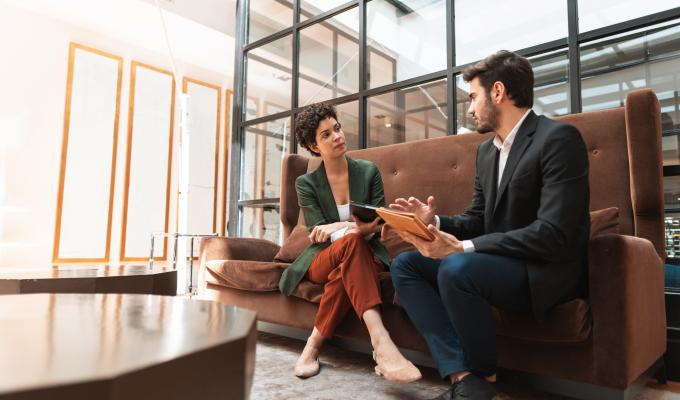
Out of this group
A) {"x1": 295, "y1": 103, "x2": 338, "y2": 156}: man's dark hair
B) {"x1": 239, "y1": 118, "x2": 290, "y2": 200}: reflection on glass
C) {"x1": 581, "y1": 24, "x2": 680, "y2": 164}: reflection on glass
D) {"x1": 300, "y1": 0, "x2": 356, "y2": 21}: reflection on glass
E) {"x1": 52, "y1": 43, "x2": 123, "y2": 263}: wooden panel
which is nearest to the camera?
{"x1": 581, "y1": 24, "x2": 680, "y2": 164}: reflection on glass

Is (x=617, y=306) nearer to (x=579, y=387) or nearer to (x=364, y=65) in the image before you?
(x=579, y=387)

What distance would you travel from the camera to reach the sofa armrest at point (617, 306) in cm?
118

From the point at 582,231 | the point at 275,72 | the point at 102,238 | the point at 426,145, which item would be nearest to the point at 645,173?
the point at 582,231

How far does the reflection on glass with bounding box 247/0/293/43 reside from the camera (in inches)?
162

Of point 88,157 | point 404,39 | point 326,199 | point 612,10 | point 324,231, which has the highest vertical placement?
point 404,39

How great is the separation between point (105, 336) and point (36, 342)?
72mm

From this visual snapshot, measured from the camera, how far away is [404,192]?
2297 mm

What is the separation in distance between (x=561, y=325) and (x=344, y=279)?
28.8 inches

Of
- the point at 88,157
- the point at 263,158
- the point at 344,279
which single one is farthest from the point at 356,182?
the point at 88,157

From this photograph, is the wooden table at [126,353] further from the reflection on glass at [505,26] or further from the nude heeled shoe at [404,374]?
the reflection on glass at [505,26]

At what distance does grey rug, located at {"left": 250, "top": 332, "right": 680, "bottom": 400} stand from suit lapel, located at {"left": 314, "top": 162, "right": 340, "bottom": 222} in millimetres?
626

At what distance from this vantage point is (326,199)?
2086 millimetres

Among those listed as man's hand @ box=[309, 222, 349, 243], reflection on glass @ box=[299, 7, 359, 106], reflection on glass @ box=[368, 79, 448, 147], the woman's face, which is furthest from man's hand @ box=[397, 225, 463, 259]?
reflection on glass @ box=[299, 7, 359, 106]

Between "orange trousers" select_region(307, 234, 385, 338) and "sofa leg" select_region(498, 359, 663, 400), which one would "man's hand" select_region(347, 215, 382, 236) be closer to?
"orange trousers" select_region(307, 234, 385, 338)
